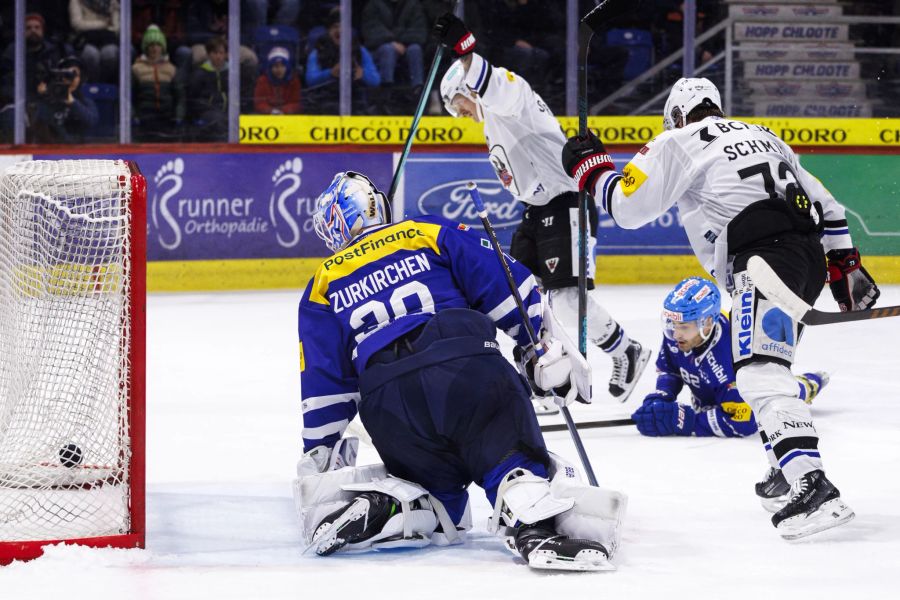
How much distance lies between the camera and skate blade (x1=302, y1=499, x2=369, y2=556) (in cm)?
309

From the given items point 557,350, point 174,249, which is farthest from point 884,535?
point 174,249

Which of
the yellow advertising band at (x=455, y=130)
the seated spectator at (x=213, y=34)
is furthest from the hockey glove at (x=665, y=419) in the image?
the seated spectator at (x=213, y=34)

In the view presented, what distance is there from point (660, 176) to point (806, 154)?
19.1ft

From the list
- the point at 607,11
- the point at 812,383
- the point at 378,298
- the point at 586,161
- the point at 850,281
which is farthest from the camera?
the point at 812,383

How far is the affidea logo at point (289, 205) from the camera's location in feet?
28.6

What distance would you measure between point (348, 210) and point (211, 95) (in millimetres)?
5862

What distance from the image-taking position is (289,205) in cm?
875

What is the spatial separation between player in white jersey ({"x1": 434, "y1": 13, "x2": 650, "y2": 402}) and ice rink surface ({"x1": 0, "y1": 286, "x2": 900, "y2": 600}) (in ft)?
0.79

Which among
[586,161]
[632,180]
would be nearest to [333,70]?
[586,161]

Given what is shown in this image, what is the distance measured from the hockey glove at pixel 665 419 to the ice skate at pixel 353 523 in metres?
1.64

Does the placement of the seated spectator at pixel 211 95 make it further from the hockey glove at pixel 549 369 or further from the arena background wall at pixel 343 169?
the hockey glove at pixel 549 369

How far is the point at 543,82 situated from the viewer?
9.28 metres

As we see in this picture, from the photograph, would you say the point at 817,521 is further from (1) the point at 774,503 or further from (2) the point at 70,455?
(2) the point at 70,455

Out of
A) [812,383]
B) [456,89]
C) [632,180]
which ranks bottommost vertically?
[812,383]
